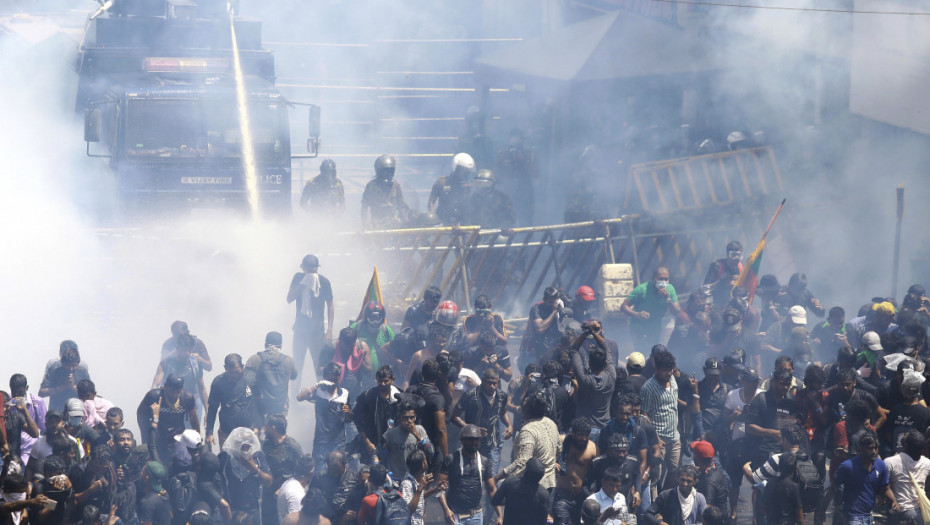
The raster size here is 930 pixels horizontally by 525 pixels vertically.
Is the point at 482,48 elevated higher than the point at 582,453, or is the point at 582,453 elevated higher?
the point at 482,48

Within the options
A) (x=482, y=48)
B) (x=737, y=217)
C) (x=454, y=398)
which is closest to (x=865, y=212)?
(x=737, y=217)

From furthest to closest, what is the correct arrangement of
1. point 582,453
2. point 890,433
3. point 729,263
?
point 729,263 → point 890,433 → point 582,453

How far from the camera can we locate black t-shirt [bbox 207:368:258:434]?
29.7ft

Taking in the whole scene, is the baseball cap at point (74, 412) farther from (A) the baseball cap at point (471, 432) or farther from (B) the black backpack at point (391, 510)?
(A) the baseball cap at point (471, 432)

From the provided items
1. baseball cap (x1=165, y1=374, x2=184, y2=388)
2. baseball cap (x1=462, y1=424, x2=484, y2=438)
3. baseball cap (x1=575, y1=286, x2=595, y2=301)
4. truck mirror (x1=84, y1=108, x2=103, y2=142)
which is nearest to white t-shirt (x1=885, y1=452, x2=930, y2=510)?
baseball cap (x1=462, y1=424, x2=484, y2=438)

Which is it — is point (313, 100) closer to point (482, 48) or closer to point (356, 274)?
point (482, 48)

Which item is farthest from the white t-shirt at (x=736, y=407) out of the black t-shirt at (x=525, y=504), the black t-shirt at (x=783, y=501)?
the black t-shirt at (x=525, y=504)

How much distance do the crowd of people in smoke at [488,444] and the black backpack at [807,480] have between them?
0.05ft

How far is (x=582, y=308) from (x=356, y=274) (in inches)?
140

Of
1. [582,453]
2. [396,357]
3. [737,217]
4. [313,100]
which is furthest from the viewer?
[313,100]

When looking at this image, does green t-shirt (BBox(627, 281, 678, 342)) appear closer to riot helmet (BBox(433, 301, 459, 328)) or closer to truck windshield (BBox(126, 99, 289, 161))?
riot helmet (BBox(433, 301, 459, 328))

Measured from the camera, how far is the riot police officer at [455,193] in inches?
601

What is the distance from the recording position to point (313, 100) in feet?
83.1

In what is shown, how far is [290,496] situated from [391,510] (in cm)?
91
